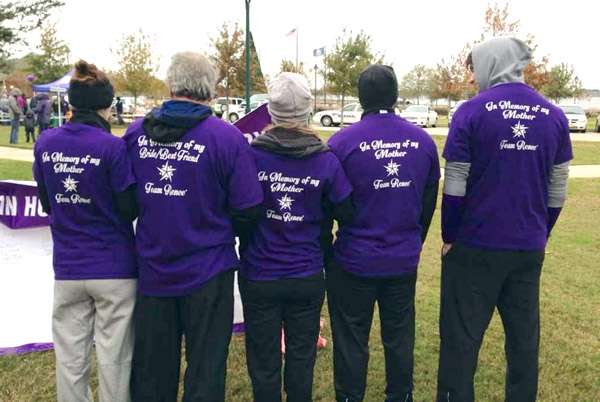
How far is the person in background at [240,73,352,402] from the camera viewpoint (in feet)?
8.93

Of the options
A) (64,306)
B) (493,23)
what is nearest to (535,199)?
(64,306)

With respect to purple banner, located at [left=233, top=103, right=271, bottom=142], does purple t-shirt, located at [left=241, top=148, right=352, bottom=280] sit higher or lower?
lower

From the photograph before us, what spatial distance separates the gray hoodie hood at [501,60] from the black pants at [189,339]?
62.3 inches

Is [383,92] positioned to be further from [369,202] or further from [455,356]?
[455,356]

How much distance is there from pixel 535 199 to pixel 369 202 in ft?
2.66

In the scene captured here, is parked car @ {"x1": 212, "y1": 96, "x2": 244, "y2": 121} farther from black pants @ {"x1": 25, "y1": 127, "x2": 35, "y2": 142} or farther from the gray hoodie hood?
the gray hoodie hood

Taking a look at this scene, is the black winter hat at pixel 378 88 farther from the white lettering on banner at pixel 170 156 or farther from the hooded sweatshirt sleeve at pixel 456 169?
the white lettering on banner at pixel 170 156

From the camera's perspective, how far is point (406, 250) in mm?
2912

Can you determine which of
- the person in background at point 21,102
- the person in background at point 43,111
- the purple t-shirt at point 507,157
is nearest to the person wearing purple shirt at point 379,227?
the purple t-shirt at point 507,157

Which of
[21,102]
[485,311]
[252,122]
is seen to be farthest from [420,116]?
[485,311]

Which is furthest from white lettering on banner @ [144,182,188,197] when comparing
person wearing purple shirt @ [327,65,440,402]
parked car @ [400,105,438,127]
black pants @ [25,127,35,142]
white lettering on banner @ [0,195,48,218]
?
parked car @ [400,105,438,127]

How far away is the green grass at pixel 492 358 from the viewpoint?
140 inches

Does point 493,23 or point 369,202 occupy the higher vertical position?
point 493,23

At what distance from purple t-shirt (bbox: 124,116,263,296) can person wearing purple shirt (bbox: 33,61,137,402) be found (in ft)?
0.41
